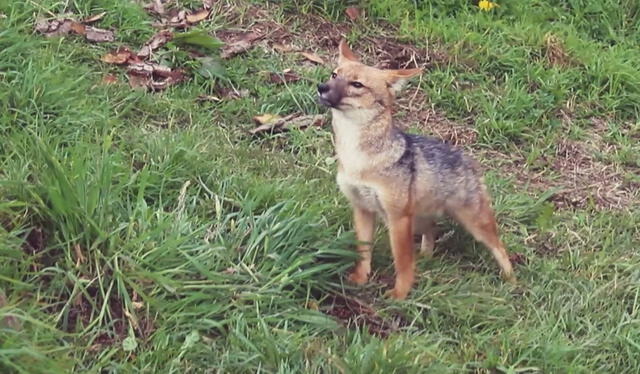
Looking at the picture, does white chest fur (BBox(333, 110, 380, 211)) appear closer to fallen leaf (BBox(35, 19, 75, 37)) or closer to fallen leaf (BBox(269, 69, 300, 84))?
fallen leaf (BBox(269, 69, 300, 84))

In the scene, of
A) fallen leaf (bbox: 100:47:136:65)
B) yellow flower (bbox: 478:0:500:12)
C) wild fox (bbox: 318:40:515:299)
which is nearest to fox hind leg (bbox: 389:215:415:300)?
wild fox (bbox: 318:40:515:299)

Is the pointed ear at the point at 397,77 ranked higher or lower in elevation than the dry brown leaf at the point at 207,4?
higher

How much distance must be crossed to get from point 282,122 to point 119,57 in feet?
3.55

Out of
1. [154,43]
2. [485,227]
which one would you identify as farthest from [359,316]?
[154,43]

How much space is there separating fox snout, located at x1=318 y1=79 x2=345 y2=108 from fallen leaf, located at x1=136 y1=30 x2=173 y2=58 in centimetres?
214

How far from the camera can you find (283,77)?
636 centimetres

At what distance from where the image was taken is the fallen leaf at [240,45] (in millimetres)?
6438

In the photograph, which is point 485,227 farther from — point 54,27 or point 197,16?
point 54,27

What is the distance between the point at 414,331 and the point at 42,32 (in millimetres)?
3164

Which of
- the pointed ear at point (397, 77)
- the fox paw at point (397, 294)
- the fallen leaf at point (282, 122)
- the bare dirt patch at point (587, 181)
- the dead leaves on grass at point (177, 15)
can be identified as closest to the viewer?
the fox paw at point (397, 294)

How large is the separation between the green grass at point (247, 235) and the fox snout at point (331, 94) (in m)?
0.50

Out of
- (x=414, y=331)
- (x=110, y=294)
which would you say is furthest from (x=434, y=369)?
(x=110, y=294)

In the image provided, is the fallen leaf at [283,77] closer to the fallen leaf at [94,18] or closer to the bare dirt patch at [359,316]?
the fallen leaf at [94,18]

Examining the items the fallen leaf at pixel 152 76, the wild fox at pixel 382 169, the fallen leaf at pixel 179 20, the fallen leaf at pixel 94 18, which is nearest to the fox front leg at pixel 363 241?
the wild fox at pixel 382 169
